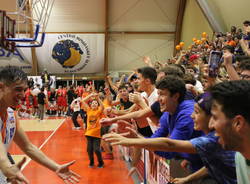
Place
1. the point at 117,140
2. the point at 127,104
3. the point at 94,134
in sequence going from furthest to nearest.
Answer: the point at 94,134, the point at 127,104, the point at 117,140

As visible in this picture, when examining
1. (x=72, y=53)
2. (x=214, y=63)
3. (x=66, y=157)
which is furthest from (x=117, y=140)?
(x=72, y=53)

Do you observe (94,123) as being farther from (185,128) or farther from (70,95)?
(70,95)

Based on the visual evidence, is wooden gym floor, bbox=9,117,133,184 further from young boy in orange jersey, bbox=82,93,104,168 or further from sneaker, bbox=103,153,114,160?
young boy in orange jersey, bbox=82,93,104,168

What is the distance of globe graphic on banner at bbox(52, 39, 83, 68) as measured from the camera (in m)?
19.7

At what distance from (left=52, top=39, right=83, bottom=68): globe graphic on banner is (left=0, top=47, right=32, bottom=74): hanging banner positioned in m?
1.87

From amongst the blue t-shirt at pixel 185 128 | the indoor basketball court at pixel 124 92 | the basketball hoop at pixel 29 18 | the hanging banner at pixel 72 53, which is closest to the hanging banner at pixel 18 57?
the indoor basketball court at pixel 124 92

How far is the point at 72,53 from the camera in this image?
20016mm

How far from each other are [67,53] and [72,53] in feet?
1.18

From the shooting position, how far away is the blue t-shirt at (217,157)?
2000mm

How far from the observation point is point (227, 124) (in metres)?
1.48

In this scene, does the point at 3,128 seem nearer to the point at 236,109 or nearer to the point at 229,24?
the point at 236,109

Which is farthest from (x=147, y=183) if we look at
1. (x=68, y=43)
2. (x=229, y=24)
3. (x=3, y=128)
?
(x=68, y=43)

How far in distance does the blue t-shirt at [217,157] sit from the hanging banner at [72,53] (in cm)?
1848

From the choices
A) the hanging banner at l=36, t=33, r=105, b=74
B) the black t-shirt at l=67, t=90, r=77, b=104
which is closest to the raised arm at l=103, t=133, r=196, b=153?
the black t-shirt at l=67, t=90, r=77, b=104
